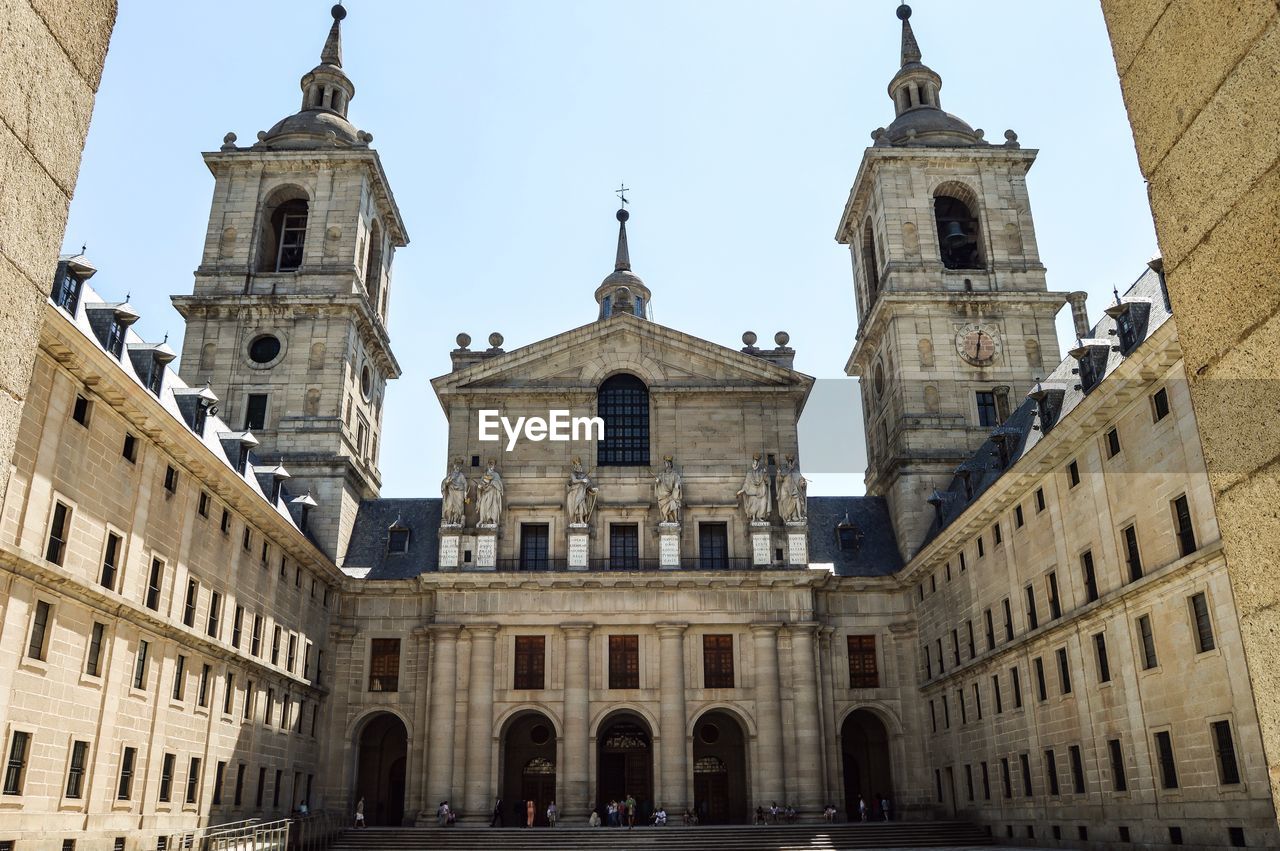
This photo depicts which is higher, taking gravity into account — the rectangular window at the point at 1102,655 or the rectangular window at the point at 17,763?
the rectangular window at the point at 1102,655

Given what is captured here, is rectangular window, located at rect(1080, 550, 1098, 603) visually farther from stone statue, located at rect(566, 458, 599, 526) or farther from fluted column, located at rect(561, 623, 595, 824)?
stone statue, located at rect(566, 458, 599, 526)

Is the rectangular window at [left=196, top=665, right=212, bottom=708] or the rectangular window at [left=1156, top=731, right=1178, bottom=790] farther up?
the rectangular window at [left=196, top=665, right=212, bottom=708]

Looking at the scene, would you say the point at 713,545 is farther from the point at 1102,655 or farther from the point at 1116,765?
the point at 1116,765

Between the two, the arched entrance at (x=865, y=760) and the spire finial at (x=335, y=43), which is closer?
the arched entrance at (x=865, y=760)

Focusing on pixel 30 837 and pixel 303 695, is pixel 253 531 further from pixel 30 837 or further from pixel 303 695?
pixel 30 837

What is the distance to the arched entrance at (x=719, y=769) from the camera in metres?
47.2

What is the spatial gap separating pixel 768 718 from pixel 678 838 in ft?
26.3

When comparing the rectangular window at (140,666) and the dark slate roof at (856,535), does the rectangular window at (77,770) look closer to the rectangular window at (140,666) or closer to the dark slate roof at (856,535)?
the rectangular window at (140,666)

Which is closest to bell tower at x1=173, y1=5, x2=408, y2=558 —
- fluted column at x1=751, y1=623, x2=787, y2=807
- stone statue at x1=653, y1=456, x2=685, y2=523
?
stone statue at x1=653, y1=456, x2=685, y2=523

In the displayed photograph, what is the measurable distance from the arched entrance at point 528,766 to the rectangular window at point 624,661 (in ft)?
12.5

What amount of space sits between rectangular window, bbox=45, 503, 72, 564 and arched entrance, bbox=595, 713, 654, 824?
1040 inches

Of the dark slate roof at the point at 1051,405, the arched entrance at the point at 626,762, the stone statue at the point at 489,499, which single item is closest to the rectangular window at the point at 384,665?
the stone statue at the point at 489,499

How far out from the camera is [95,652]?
2820cm
